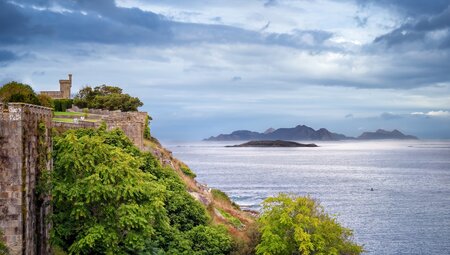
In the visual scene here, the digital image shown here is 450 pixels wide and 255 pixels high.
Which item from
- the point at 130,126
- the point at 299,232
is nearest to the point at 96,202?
the point at 299,232

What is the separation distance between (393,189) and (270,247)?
10270 cm

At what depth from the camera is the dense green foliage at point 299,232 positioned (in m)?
41.1

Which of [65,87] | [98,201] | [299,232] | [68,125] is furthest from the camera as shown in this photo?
[65,87]

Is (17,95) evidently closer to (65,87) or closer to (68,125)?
(68,125)

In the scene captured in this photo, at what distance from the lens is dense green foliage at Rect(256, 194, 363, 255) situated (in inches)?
1618

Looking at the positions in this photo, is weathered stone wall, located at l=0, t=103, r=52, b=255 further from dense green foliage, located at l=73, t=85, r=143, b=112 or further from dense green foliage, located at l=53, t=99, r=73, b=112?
dense green foliage, located at l=73, t=85, r=143, b=112

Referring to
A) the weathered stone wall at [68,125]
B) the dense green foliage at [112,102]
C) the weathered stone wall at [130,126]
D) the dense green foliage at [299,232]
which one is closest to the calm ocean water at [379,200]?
the dense green foliage at [299,232]

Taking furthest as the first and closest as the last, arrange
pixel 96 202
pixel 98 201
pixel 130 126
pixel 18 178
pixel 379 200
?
pixel 379 200, pixel 130 126, pixel 96 202, pixel 98 201, pixel 18 178

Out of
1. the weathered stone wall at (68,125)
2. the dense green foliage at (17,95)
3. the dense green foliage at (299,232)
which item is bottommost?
the dense green foliage at (299,232)

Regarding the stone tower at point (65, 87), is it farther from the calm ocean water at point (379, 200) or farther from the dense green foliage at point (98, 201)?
the dense green foliage at point (98, 201)

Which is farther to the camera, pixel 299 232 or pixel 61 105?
pixel 61 105

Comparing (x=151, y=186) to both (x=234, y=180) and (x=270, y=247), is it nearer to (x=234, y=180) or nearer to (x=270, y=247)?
(x=270, y=247)

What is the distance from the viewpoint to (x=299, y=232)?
41156 millimetres

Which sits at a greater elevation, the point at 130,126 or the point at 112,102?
the point at 112,102
